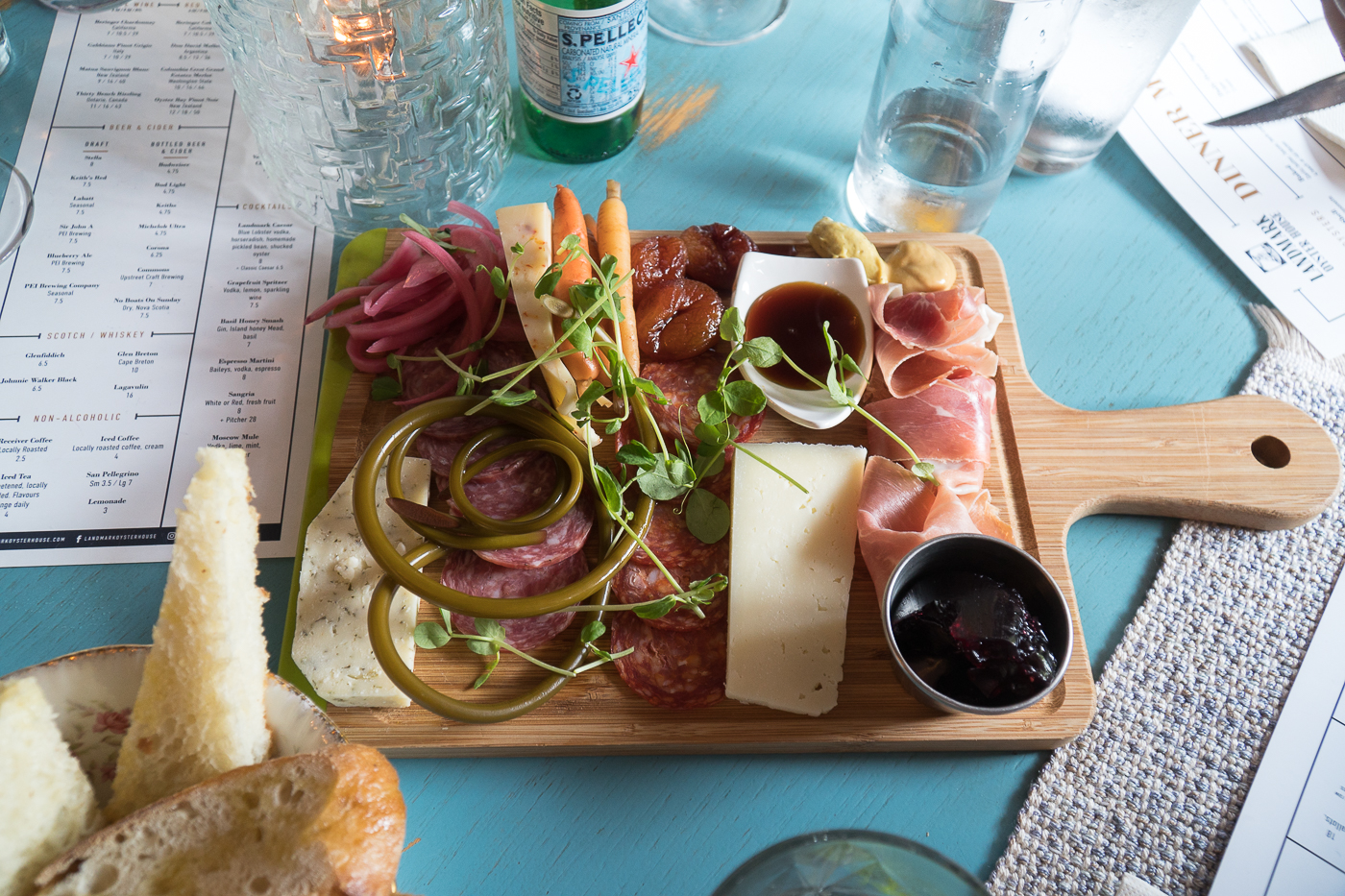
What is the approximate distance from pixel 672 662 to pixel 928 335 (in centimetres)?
57

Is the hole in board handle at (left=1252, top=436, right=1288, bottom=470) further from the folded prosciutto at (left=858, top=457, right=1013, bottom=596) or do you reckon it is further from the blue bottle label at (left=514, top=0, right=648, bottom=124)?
the blue bottle label at (left=514, top=0, right=648, bottom=124)

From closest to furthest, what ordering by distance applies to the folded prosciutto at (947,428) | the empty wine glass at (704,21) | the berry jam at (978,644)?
the berry jam at (978,644) < the folded prosciutto at (947,428) < the empty wine glass at (704,21)

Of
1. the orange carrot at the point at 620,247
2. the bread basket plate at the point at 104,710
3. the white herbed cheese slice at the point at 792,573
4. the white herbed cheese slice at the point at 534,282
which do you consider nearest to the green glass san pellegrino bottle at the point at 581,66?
the orange carrot at the point at 620,247

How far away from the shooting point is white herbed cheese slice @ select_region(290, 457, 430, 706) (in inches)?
37.3

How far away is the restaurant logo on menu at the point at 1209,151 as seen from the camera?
1435 millimetres

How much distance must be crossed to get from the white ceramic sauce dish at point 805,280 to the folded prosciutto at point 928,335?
24 millimetres

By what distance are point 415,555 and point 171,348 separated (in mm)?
558

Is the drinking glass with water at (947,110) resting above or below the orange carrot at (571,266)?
above

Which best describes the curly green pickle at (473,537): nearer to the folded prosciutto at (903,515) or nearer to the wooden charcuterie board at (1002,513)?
the wooden charcuterie board at (1002,513)

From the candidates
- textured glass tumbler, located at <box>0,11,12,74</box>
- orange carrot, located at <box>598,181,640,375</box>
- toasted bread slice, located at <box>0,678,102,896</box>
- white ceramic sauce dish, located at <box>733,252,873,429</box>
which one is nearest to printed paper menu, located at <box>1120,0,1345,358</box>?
white ceramic sauce dish, located at <box>733,252,873,429</box>

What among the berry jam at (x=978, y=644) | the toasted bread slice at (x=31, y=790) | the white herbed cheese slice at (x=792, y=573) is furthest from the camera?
the white herbed cheese slice at (x=792, y=573)

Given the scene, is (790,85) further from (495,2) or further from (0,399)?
(0,399)

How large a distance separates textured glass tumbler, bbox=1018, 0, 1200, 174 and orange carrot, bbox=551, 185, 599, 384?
0.75 metres

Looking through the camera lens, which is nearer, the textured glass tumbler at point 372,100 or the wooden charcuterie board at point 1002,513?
the wooden charcuterie board at point 1002,513
